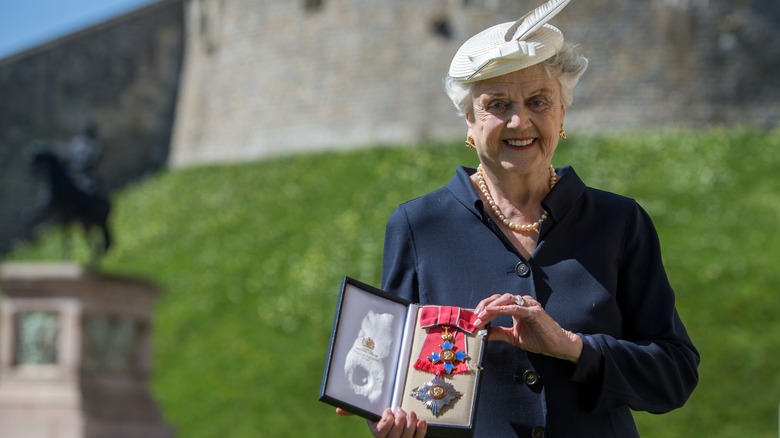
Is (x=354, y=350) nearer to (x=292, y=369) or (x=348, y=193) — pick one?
(x=292, y=369)

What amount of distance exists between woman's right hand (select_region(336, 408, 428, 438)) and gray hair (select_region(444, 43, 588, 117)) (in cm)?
60

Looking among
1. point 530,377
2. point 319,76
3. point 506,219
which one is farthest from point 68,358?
point 319,76

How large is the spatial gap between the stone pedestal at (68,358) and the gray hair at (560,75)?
27.7ft

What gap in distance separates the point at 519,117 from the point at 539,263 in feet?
0.88

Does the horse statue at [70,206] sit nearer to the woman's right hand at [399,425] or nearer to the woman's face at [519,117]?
the woman's face at [519,117]

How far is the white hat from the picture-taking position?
8.80ft

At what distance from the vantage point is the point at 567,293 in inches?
107

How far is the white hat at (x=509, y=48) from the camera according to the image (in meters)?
2.68

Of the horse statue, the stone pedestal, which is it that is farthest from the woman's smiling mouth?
the horse statue

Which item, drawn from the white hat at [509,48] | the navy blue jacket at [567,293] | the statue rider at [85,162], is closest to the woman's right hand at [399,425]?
the navy blue jacket at [567,293]

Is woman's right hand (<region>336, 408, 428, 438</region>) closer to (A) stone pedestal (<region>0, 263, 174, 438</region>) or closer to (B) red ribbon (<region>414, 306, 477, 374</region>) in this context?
(B) red ribbon (<region>414, 306, 477, 374</region>)

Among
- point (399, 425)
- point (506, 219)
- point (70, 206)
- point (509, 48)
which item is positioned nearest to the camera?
point (399, 425)

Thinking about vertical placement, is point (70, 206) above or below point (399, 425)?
above

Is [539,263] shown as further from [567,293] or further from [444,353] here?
[444,353]
